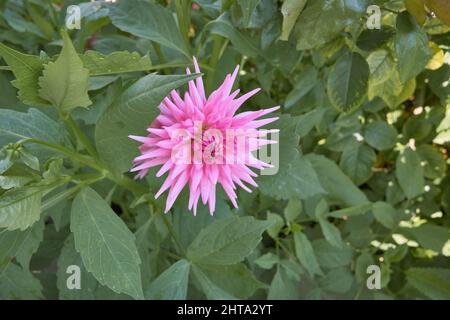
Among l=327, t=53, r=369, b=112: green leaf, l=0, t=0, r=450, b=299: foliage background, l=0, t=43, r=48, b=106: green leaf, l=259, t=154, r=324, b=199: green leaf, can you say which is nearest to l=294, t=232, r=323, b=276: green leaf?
l=0, t=0, r=450, b=299: foliage background

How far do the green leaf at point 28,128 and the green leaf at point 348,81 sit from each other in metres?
0.32

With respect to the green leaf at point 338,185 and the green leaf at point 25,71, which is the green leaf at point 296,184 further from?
the green leaf at point 25,71

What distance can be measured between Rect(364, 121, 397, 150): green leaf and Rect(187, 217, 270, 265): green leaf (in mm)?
319

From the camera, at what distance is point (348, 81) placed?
0.60 meters

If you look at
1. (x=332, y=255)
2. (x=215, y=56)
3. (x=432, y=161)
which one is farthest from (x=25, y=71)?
(x=432, y=161)

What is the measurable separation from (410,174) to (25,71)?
650 millimetres

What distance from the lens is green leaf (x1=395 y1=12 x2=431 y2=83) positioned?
0.50 m

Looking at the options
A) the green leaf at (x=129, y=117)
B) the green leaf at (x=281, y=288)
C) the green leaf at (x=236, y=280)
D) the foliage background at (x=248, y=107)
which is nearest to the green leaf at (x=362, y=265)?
the foliage background at (x=248, y=107)

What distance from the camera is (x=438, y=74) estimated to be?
2.15 ft

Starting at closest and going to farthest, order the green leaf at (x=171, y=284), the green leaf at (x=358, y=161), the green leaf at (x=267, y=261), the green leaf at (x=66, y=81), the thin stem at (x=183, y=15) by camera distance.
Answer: the green leaf at (x=66, y=81), the thin stem at (x=183, y=15), the green leaf at (x=171, y=284), the green leaf at (x=267, y=261), the green leaf at (x=358, y=161)

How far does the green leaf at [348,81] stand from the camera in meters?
0.60

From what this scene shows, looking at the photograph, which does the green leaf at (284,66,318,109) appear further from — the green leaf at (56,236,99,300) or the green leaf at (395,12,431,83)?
the green leaf at (56,236,99,300)
